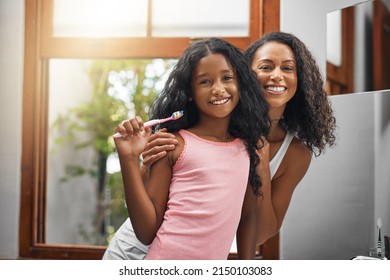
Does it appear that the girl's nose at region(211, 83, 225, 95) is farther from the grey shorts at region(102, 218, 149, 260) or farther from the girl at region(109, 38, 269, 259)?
the grey shorts at region(102, 218, 149, 260)

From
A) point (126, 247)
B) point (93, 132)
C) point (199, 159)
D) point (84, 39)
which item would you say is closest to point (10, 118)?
point (84, 39)

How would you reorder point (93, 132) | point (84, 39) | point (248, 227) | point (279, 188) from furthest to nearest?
1. point (93, 132)
2. point (84, 39)
3. point (279, 188)
4. point (248, 227)

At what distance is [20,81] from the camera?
117cm

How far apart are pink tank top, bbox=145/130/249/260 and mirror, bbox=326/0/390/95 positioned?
1.15 ft

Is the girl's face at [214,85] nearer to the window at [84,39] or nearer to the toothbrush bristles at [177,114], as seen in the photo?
the toothbrush bristles at [177,114]

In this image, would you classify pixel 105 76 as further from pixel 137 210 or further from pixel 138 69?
pixel 137 210

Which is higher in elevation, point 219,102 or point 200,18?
point 200,18

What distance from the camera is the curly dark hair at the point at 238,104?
82 centimetres

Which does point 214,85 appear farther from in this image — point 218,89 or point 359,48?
point 359,48

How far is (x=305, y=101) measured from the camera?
37.9 inches

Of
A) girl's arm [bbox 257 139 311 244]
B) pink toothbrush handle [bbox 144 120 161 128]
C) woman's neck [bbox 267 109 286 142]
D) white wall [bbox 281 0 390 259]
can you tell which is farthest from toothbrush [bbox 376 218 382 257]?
pink toothbrush handle [bbox 144 120 161 128]

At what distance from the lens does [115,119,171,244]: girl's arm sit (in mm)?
784

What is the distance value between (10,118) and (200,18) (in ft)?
1.60

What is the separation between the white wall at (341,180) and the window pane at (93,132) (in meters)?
1.42
